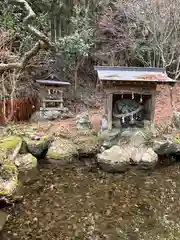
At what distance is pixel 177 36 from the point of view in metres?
15.2

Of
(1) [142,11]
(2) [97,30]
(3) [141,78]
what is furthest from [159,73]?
(2) [97,30]

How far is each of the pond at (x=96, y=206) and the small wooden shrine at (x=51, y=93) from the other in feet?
14.3

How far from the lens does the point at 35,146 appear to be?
9852 millimetres

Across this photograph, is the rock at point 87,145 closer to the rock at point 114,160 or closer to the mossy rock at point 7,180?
the rock at point 114,160

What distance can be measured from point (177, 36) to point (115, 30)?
3439 mm

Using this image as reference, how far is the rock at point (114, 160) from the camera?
930 centimetres

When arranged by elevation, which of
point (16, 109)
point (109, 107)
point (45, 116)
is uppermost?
point (109, 107)

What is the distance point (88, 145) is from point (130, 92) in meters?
2.40

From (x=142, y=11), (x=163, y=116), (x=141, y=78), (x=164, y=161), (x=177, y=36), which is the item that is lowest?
(x=164, y=161)

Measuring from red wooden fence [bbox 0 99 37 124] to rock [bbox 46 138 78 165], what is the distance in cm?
325

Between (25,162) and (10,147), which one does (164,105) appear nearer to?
(25,162)

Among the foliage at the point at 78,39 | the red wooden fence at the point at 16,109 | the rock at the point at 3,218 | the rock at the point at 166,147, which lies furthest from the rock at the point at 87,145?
the foliage at the point at 78,39

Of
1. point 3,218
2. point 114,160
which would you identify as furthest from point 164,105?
point 3,218

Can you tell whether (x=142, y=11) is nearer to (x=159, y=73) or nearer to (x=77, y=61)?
(x=77, y=61)
